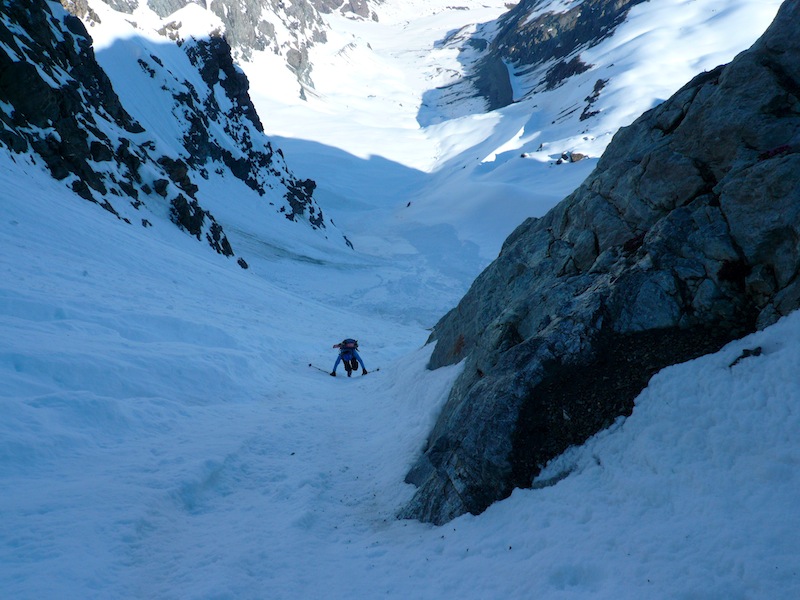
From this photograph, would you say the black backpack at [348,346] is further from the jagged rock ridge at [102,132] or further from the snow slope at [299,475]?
the jagged rock ridge at [102,132]

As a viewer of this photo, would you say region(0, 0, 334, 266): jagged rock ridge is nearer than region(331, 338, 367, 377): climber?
No

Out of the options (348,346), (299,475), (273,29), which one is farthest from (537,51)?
(299,475)

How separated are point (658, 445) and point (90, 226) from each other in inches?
748

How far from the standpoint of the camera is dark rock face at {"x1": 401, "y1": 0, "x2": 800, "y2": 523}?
5816 millimetres

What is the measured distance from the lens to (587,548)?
4617 mm

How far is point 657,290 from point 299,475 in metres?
5.64

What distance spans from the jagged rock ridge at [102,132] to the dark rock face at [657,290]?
832 inches

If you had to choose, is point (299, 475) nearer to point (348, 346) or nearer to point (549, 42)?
point (348, 346)

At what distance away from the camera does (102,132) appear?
28359 millimetres

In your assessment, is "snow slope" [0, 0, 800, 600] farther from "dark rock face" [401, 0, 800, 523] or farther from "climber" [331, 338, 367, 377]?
"climber" [331, 338, 367, 377]

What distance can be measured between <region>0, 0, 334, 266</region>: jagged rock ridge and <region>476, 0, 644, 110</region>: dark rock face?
210 feet

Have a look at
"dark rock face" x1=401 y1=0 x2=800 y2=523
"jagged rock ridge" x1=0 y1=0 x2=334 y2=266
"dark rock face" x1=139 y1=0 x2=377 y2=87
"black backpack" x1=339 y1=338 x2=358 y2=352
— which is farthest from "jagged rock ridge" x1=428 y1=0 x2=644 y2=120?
"dark rock face" x1=401 y1=0 x2=800 y2=523

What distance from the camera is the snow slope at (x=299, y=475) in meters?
4.38

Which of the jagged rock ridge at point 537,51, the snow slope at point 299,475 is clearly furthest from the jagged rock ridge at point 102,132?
the jagged rock ridge at point 537,51
